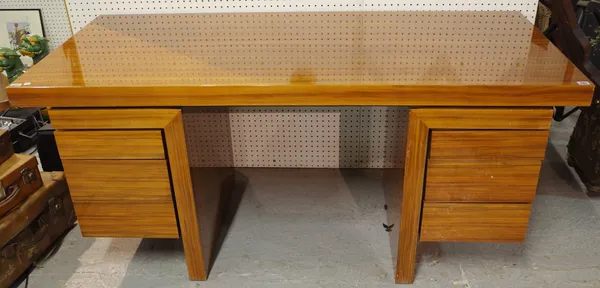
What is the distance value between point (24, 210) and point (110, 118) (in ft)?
1.97

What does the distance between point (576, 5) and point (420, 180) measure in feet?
6.00

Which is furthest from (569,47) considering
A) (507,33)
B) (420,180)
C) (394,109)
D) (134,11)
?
(134,11)

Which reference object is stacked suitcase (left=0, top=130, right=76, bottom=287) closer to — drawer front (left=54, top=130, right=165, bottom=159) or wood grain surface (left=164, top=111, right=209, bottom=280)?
drawer front (left=54, top=130, right=165, bottom=159)

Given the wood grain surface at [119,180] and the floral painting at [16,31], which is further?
the floral painting at [16,31]

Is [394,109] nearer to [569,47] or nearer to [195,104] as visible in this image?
[569,47]

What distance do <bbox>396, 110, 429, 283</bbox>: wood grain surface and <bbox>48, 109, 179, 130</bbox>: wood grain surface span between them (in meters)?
0.66

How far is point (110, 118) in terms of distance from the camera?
1.43m

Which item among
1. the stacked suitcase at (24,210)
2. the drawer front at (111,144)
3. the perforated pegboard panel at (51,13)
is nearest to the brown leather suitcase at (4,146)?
the stacked suitcase at (24,210)

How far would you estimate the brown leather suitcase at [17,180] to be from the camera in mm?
1695

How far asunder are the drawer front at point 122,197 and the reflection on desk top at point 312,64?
0.22 m

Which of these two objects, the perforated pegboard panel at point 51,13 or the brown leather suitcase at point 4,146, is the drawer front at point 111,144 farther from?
the perforated pegboard panel at point 51,13

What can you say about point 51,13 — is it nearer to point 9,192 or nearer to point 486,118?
point 9,192

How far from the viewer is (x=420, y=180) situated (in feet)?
4.96

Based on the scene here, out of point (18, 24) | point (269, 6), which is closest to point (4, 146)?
point (269, 6)
